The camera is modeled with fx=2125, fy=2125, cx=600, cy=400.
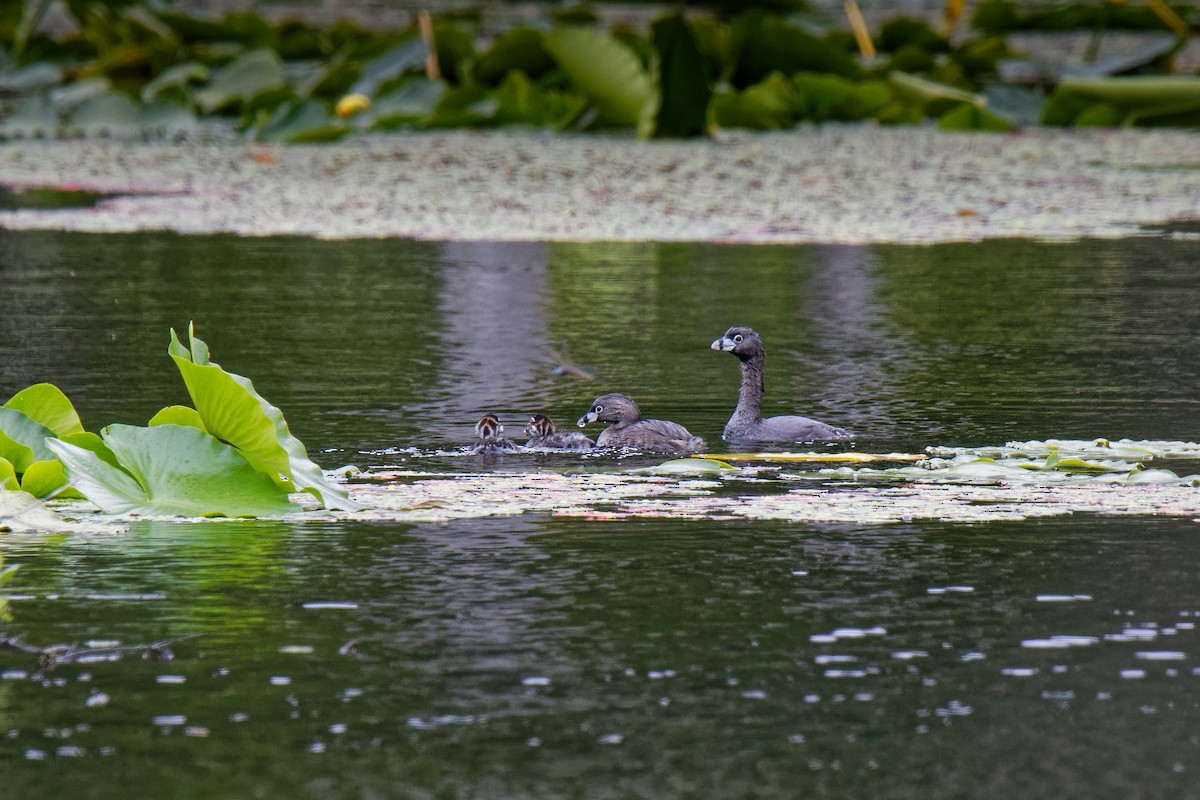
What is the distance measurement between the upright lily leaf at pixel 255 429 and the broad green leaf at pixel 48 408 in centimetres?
48

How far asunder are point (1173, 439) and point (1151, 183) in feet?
26.0

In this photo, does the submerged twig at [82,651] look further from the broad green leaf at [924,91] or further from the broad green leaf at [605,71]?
the broad green leaf at [924,91]

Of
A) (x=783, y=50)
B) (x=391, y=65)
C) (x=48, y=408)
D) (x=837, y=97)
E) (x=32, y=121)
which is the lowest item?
(x=48, y=408)

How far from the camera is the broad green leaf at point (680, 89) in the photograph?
1546 cm

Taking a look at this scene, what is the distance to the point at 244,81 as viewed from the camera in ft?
61.9

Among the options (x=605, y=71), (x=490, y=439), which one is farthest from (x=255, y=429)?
(x=605, y=71)

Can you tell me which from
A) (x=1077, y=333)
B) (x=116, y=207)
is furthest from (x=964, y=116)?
(x=1077, y=333)

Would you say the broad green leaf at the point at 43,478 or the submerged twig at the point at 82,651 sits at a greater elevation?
the broad green leaf at the point at 43,478

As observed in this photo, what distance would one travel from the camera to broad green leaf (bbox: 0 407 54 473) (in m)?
5.45

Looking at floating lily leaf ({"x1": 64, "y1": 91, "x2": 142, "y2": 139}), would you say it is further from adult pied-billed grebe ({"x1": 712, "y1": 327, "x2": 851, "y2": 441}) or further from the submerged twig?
the submerged twig

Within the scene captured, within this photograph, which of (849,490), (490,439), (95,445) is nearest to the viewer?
(95,445)

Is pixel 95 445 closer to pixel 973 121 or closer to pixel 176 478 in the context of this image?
pixel 176 478

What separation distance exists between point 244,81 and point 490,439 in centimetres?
1319

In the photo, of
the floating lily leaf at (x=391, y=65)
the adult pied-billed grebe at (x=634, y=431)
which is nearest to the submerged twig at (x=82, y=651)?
the adult pied-billed grebe at (x=634, y=431)
